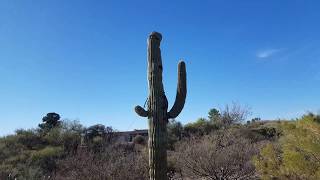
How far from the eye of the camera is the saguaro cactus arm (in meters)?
9.00

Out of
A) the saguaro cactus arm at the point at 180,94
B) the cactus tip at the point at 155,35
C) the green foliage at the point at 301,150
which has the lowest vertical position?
the green foliage at the point at 301,150

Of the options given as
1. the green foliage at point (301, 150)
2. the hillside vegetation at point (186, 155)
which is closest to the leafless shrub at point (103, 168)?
the hillside vegetation at point (186, 155)

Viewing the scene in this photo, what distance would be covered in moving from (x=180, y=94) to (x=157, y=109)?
64 centimetres

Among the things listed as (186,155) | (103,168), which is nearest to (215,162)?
(186,155)

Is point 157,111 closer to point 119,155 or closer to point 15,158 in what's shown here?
point 119,155

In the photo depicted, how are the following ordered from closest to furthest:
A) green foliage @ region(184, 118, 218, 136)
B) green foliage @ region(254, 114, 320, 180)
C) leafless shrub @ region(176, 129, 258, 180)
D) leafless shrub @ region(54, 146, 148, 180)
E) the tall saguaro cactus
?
green foliage @ region(254, 114, 320, 180) → the tall saguaro cactus → leafless shrub @ region(54, 146, 148, 180) → leafless shrub @ region(176, 129, 258, 180) → green foliage @ region(184, 118, 218, 136)

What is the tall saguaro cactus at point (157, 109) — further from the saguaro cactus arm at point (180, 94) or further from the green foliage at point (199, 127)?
the green foliage at point (199, 127)

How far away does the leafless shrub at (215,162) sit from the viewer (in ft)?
50.3

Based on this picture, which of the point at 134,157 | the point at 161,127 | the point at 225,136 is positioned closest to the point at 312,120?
the point at 161,127

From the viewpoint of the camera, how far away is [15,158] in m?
21.2

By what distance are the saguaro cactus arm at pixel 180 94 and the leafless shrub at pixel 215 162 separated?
6764mm

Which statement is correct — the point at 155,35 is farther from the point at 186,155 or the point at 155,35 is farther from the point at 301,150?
the point at 186,155

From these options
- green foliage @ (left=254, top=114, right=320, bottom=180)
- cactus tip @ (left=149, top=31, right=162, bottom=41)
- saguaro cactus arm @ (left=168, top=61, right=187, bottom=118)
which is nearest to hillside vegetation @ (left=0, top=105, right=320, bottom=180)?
green foliage @ (left=254, top=114, right=320, bottom=180)

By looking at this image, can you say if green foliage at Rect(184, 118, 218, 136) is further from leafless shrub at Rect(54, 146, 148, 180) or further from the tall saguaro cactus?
the tall saguaro cactus
